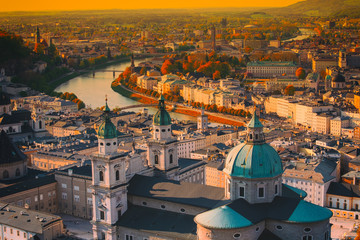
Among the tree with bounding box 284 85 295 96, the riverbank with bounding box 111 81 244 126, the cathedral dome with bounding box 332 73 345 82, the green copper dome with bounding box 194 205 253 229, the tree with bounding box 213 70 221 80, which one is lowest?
the riverbank with bounding box 111 81 244 126

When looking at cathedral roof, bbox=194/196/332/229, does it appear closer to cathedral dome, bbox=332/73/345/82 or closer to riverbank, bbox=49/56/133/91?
cathedral dome, bbox=332/73/345/82

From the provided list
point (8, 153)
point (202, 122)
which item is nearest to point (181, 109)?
point (202, 122)

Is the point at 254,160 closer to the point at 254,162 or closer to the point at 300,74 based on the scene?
the point at 254,162

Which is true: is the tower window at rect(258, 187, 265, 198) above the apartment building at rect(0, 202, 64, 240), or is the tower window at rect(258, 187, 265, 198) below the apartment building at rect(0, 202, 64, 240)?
above

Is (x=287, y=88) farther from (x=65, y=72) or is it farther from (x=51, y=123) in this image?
(x=65, y=72)

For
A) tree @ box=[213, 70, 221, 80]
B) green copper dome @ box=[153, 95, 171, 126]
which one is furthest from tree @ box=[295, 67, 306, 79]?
green copper dome @ box=[153, 95, 171, 126]

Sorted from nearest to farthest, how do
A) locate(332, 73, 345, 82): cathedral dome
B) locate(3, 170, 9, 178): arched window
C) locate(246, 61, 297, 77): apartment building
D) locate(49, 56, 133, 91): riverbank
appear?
locate(3, 170, 9, 178): arched window, locate(332, 73, 345, 82): cathedral dome, locate(49, 56, 133, 91): riverbank, locate(246, 61, 297, 77): apartment building

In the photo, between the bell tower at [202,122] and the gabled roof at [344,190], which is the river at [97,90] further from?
the gabled roof at [344,190]

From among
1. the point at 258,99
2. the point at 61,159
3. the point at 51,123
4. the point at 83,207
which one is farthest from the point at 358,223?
the point at 258,99
